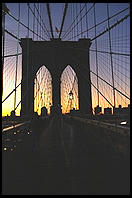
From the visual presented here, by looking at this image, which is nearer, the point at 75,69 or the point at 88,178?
the point at 88,178

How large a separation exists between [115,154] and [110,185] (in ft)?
2.27

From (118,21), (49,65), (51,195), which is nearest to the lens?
(51,195)

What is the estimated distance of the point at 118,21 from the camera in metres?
6.34

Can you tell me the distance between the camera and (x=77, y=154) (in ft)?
9.93

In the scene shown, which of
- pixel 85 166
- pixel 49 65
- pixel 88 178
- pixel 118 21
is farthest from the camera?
pixel 49 65

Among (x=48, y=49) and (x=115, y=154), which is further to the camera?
(x=48, y=49)

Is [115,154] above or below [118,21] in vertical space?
below

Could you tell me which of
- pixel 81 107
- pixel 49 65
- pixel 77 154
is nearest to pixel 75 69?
pixel 49 65

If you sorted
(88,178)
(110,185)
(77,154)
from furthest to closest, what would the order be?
(77,154) < (88,178) < (110,185)

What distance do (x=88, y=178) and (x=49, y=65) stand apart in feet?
74.9

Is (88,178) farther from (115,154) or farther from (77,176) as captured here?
(115,154)

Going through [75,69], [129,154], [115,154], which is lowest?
[115,154]

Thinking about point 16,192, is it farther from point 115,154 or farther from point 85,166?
point 115,154

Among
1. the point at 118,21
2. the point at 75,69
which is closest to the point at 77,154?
the point at 118,21
